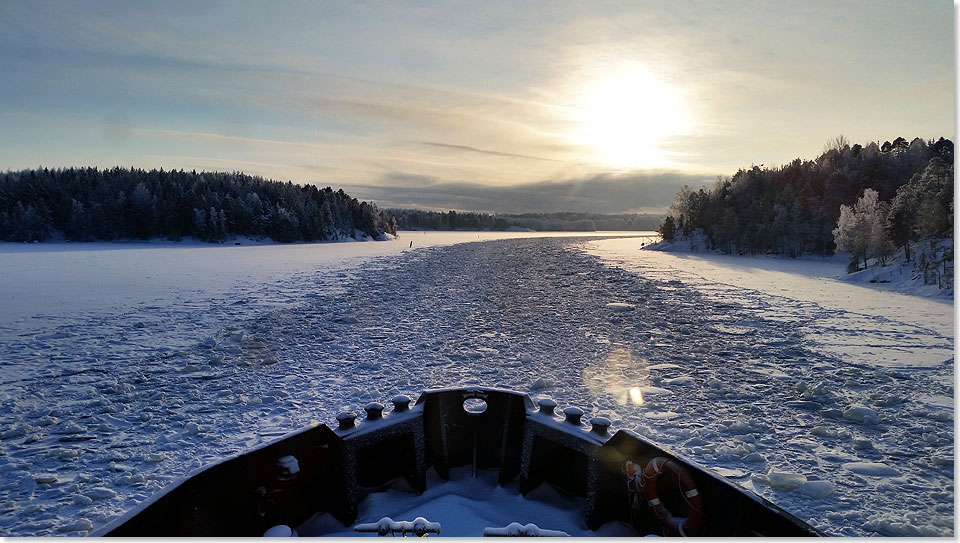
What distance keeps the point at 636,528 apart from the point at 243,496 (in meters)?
2.53

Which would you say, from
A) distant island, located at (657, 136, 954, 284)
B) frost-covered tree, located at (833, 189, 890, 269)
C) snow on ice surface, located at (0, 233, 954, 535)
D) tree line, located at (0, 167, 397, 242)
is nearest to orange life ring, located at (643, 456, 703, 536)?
snow on ice surface, located at (0, 233, 954, 535)

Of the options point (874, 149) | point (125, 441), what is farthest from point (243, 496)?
point (874, 149)

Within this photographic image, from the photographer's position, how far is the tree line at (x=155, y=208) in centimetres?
5912

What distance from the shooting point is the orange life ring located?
2562mm

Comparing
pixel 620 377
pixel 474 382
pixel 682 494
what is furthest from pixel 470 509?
pixel 620 377

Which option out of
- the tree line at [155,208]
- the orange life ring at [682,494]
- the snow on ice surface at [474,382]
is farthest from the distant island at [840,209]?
the tree line at [155,208]

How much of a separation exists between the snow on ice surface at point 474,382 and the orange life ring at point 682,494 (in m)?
0.82

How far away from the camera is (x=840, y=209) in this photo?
41.3 m

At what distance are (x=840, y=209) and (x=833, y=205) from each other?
4.30 feet

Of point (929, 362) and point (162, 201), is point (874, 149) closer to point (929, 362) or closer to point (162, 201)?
point (929, 362)

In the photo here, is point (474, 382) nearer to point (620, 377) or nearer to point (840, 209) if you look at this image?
point (620, 377)

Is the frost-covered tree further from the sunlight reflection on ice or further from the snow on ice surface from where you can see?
the sunlight reflection on ice

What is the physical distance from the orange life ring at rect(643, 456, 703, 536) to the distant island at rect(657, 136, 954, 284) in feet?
75.7

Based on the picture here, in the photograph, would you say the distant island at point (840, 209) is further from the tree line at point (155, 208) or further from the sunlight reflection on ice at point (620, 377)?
the tree line at point (155, 208)
